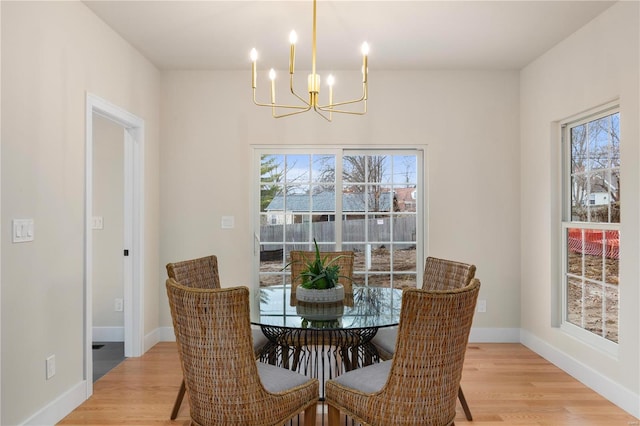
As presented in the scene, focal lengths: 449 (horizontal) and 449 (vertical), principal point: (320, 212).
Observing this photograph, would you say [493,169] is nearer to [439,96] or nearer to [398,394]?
[439,96]

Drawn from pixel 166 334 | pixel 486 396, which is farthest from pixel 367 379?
pixel 166 334

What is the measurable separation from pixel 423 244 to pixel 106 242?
3.15 metres

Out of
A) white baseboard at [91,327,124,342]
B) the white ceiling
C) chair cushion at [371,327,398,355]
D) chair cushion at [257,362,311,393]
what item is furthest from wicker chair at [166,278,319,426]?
Result: white baseboard at [91,327,124,342]

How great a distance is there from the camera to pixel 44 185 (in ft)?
8.41

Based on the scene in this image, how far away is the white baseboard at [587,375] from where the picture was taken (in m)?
2.80

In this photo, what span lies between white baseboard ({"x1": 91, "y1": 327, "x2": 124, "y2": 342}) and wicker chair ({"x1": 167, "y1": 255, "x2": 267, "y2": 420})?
1.94 metres

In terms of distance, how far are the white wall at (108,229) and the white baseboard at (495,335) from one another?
348 cm

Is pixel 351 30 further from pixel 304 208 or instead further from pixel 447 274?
pixel 447 274

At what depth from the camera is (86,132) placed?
2.98 meters

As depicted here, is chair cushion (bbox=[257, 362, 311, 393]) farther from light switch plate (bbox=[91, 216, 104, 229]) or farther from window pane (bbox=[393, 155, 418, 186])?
light switch plate (bbox=[91, 216, 104, 229])

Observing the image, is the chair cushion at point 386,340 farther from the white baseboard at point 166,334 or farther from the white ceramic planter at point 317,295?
the white baseboard at point 166,334

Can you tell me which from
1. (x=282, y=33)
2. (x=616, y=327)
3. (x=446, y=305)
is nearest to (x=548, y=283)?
(x=616, y=327)

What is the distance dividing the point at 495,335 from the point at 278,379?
2.98 metres

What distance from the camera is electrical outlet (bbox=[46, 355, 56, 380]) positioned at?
2578 mm
